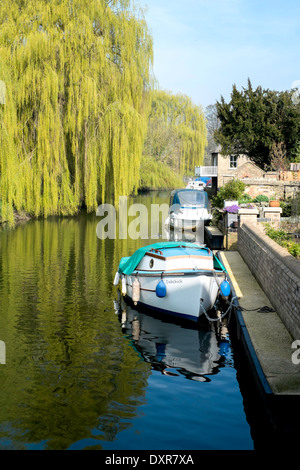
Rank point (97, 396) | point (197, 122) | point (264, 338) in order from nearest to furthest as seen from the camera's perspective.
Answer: point (97, 396), point (264, 338), point (197, 122)

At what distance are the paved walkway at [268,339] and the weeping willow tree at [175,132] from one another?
42294 millimetres

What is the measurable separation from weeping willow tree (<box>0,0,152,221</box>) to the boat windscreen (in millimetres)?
3536

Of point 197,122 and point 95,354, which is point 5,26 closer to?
point 95,354

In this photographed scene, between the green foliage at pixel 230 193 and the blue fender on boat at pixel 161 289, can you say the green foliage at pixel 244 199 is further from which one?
the blue fender on boat at pixel 161 289

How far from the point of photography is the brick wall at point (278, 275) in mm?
9102

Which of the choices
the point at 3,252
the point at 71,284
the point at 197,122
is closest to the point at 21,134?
the point at 3,252

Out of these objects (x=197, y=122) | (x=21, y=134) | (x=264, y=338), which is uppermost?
(x=197, y=122)

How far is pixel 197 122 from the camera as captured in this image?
193 ft

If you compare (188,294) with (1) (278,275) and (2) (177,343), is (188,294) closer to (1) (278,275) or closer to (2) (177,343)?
(2) (177,343)

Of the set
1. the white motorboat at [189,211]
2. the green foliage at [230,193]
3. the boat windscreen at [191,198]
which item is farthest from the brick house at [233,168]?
the white motorboat at [189,211]

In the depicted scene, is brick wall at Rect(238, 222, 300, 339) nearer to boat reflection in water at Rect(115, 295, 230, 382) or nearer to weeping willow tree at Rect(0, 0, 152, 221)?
boat reflection in water at Rect(115, 295, 230, 382)

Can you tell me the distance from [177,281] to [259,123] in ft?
99.5

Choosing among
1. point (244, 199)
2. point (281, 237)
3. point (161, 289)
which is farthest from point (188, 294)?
point (244, 199)

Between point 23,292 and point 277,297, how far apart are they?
7.07 metres
